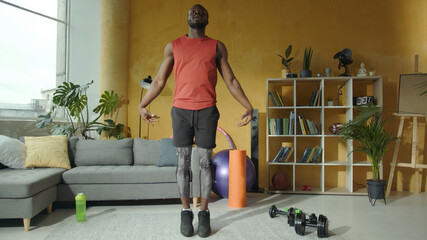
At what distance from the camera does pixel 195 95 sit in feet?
7.11

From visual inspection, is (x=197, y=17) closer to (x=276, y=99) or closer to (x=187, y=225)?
(x=187, y=225)

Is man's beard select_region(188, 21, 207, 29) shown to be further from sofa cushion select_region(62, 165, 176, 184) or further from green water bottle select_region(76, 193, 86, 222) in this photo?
green water bottle select_region(76, 193, 86, 222)

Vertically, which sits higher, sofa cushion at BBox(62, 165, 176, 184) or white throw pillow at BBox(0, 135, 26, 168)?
white throw pillow at BBox(0, 135, 26, 168)

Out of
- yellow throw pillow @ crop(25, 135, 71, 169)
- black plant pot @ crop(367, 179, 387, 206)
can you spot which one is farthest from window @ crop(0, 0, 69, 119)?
black plant pot @ crop(367, 179, 387, 206)

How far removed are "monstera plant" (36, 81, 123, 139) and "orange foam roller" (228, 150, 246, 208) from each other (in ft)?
5.92

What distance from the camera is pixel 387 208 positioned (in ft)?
10.4

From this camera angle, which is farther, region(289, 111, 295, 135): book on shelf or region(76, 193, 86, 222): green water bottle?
region(289, 111, 295, 135): book on shelf

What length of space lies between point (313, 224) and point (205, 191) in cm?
84

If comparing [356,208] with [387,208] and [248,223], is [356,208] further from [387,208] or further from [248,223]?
[248,223]

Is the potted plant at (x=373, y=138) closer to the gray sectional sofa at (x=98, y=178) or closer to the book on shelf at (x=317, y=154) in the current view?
the book on shelf at (x=317, y=154)

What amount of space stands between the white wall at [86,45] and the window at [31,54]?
137 mm

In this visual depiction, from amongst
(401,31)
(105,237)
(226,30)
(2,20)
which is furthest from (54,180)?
(401,31)

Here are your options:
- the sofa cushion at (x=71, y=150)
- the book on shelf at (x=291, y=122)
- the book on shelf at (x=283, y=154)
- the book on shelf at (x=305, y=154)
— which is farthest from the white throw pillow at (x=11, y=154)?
the book on shelf at (x=305, y=154)

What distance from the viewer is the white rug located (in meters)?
2.25
